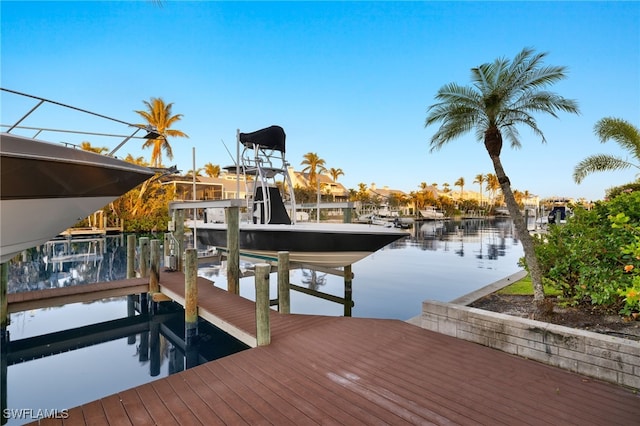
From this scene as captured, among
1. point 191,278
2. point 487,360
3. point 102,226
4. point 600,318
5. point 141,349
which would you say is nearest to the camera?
point 487,360

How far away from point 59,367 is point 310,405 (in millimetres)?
5528

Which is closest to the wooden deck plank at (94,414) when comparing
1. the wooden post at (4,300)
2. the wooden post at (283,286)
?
the wooden post at (283,286)

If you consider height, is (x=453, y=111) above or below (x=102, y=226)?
above

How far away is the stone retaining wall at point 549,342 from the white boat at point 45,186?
5.70m

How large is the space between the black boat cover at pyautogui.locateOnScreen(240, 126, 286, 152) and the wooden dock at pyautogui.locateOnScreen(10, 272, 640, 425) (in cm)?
689

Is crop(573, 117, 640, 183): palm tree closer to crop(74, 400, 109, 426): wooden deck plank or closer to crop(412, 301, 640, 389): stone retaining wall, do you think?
crop(412, 301, 640, 389): stone retaining wall

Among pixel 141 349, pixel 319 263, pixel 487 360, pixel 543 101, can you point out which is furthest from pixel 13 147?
pixel 543 101

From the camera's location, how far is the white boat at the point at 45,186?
13.0ft

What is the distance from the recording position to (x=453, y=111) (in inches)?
231

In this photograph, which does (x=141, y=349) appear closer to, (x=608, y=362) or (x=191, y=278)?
(x=191, y=278)

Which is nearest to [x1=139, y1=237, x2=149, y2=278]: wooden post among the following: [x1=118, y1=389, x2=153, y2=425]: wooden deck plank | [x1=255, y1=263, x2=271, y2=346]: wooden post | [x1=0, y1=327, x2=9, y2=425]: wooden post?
[x1=0, y1=327, x2=9, y2=425]: wooden post

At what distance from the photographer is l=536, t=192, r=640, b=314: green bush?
14.4 feet

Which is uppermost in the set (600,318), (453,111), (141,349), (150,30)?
(150,30)

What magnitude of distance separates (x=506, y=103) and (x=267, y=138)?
6532mm
